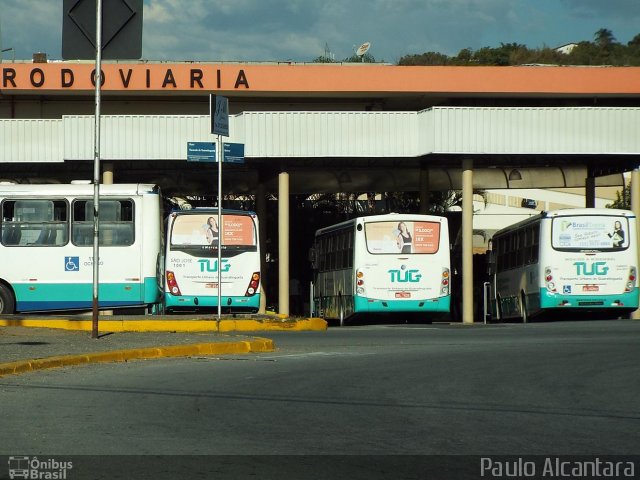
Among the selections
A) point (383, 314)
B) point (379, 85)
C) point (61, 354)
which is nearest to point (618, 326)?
point (383, 314)

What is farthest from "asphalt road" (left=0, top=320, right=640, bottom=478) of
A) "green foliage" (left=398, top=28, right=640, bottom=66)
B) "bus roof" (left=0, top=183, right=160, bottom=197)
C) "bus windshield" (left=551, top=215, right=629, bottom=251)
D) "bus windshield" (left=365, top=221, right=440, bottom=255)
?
"green foliage" (left=398, top=28, right=640, bottom=66)

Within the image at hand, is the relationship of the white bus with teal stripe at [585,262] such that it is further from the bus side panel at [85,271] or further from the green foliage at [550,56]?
the green foliage at [550,56]

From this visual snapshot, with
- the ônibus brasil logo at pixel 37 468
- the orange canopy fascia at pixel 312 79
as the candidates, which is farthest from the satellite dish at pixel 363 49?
the ônibus brasil logo at pixel 37 468

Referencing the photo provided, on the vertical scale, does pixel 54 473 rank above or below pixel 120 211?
below

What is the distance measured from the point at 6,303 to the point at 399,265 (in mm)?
9929

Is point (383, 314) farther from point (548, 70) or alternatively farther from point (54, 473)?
point (54, 473)

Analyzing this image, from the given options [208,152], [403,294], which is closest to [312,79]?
[403,294]

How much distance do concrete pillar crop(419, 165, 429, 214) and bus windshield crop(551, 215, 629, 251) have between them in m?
8.32

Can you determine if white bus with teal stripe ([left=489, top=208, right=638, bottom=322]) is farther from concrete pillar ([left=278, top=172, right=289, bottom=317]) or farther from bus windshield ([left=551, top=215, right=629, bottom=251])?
concrete pillar ([left=278, top=172, right=289, bottom=317])

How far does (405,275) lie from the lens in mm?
31328

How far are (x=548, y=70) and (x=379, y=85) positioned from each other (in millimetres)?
5557

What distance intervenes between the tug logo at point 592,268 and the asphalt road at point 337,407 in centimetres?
1285

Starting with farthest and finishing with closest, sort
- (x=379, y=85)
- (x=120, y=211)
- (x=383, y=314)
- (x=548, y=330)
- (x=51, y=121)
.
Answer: (x=379, y=85), (x=51, y=121), (x=383, y=314), (x=120, y=211), (x=548, y=330)

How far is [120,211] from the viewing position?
95.0 ft
